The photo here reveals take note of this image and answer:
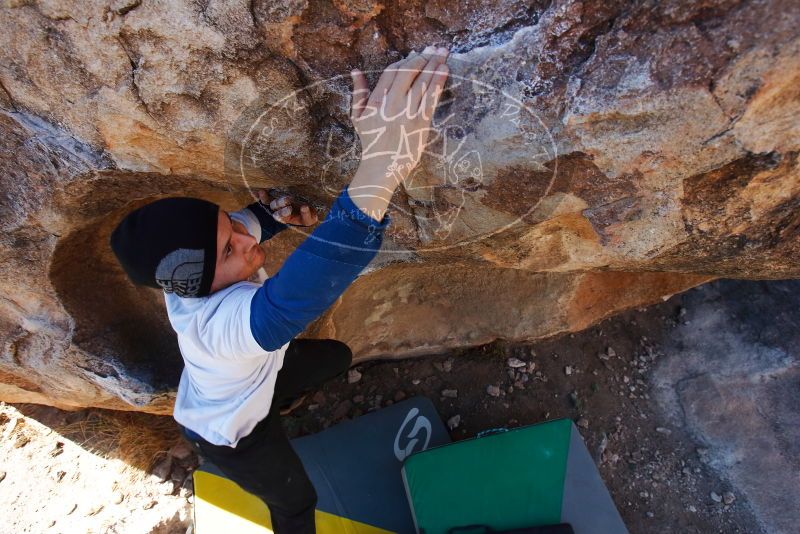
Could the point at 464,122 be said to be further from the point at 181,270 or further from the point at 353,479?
the point at 353,479

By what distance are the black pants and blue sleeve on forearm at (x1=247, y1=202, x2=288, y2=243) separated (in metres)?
0.43

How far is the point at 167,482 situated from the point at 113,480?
205mm

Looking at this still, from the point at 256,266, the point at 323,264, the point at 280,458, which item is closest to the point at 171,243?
the point at 256,266

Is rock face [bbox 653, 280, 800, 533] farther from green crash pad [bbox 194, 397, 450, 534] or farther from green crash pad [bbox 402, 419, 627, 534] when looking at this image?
green crash pad [bbox 194, 397, 450, 534]

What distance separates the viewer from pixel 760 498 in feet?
5.97

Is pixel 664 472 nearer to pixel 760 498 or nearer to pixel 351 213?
pixel 760 498

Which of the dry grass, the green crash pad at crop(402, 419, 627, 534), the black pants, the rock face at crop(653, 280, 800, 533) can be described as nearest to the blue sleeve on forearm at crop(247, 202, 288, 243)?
the black pants

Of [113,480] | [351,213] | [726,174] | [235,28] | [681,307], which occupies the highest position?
[681,307]

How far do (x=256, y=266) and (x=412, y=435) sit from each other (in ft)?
3.44

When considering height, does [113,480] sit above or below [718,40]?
below

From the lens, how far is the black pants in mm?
1360

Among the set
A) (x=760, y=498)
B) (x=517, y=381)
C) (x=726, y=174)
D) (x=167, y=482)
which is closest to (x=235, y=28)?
(x=726, y=174)

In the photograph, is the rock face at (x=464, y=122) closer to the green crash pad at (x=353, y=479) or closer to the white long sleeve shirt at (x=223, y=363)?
the white long sleeve shirt at (x=223, y=363)

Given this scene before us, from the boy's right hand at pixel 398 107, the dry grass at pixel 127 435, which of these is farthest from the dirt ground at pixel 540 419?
the boy's right hand at pixel 398 107
